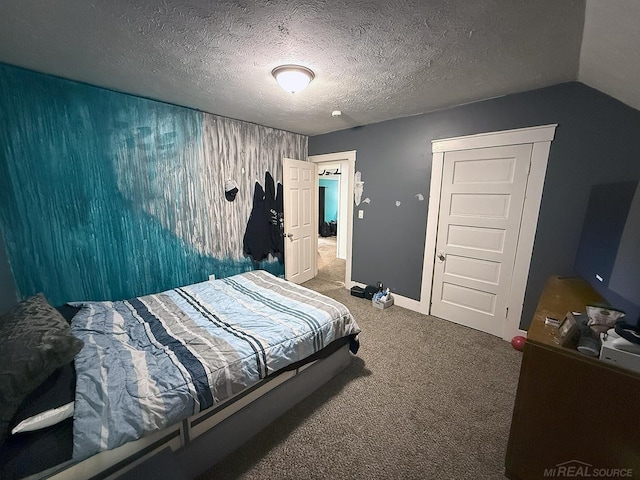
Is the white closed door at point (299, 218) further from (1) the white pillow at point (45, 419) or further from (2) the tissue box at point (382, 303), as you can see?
(1) the white pillow at point (45, 419)

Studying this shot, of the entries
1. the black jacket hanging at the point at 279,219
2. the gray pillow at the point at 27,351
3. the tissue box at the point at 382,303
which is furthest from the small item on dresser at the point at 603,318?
the black jacket hanging at the point at 279,219

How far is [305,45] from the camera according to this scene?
1511 millimetres

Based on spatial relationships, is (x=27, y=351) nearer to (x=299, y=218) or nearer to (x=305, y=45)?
(x=305, y=45)

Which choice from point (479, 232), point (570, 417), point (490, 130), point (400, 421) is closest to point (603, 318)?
point (570, 417)

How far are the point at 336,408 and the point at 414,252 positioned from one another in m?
2.02

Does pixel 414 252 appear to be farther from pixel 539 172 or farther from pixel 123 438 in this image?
pixel 123 438

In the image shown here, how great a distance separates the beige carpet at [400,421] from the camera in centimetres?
131

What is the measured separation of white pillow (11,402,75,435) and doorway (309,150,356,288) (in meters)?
3.14

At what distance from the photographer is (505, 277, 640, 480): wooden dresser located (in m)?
0.97

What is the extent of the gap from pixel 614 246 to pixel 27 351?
3.03 metres

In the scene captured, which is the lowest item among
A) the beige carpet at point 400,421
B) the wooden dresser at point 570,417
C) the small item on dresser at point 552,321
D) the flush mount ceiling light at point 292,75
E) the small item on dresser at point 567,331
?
the beige carpet at point 400,421

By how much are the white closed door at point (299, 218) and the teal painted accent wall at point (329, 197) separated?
401 cm

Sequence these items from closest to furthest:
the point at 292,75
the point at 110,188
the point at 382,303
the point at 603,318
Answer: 1. the point at 603,318
2. the point at 292,75
3. the point at 110,188
4. the point at 382,303

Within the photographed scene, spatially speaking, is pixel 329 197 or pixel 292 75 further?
pixel 329 197
